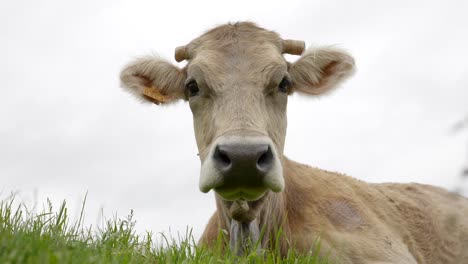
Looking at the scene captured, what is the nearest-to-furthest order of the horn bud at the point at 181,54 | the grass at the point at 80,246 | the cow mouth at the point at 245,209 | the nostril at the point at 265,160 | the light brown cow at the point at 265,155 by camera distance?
1. the grass at the point at 80,246
2. the nostril at the point at 265,160
3. the light brown cow at the point at 265,155
4. the cow mouth at the point at 245,209
5. the horn bud at the point at 181,54

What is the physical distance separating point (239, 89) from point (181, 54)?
142 cm

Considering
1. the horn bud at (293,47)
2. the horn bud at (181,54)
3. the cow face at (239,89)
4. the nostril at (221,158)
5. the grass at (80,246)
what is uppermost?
the horn bud at (293,47)

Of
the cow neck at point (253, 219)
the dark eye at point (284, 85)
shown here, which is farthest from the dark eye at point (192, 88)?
the cow neck at point (253, 219)

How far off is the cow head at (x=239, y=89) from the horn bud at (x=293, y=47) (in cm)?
1

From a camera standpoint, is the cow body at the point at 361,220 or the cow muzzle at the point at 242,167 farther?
→ the cow body at the point at 361,220

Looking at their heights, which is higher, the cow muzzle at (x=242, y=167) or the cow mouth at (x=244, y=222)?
the cow muzzle at (x=242, y=167)

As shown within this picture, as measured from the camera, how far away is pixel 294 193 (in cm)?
695

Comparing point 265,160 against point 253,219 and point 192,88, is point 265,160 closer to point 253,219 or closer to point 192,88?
point 253,219

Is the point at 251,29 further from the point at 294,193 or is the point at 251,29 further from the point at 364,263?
the point at 364,263

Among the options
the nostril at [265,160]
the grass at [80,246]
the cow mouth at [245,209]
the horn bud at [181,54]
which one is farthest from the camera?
the horn bud at [181,54]

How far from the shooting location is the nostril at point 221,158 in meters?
5.14

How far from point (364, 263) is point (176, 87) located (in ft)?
8.38

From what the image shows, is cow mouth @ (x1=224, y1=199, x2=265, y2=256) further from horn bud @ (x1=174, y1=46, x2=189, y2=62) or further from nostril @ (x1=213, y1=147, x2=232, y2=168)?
horn bud @ (x1=174, y1=46, x2=189, y2=62)

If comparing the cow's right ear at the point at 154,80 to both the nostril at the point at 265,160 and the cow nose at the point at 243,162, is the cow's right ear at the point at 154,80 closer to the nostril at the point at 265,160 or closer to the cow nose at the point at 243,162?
the cow nose at the point at 243,162
